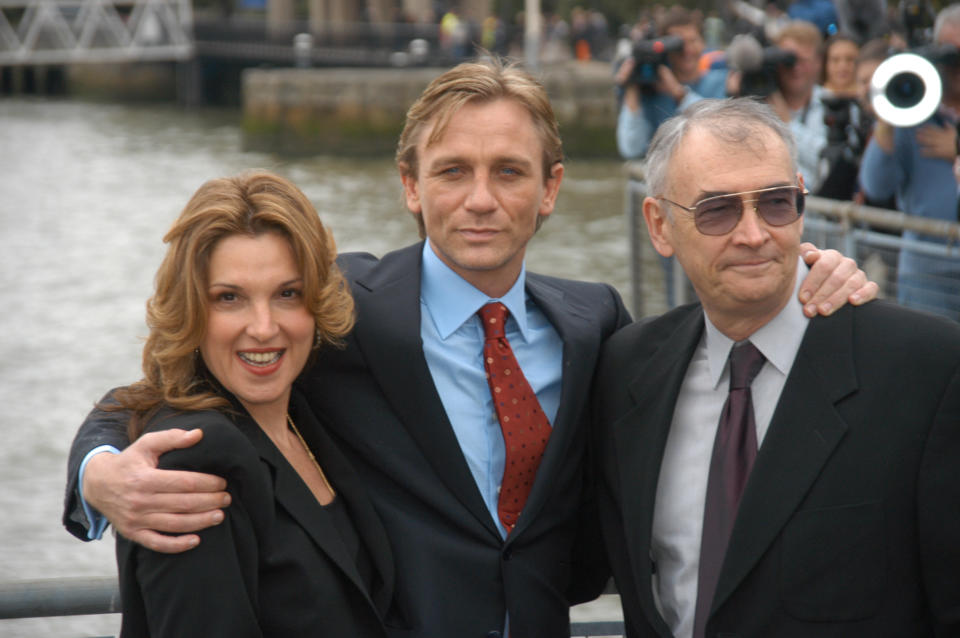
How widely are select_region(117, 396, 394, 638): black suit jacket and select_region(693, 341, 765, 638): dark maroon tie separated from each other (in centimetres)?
68

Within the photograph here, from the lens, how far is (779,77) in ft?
25.4

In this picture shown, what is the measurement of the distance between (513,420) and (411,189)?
0.69m

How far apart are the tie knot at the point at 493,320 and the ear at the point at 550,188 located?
30 centimetres

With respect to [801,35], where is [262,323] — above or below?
below

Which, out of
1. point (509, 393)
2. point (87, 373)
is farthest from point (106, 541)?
point (509, 393)

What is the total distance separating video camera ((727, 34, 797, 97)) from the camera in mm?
7430

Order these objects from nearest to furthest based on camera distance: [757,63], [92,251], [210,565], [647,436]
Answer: [210,565], [647,436], [757,63], [92,251]

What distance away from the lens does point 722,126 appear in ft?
8.95

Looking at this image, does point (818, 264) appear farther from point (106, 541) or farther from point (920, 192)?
point (106, 541)

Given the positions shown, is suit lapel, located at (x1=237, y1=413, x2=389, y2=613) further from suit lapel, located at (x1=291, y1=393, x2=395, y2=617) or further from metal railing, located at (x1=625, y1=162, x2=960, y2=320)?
metal railing, located at (x1=625, y1=162, x2=960, y2=320)

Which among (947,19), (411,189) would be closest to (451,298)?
(411,189)

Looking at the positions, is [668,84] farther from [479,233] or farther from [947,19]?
[479,233]

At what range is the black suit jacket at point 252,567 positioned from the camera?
2326 millimetres

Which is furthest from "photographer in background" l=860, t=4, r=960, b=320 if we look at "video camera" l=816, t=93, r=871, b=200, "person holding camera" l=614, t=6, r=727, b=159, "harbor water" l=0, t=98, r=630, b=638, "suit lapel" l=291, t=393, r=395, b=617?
"suit lapel" l=291, t=393, r=395, b=617
